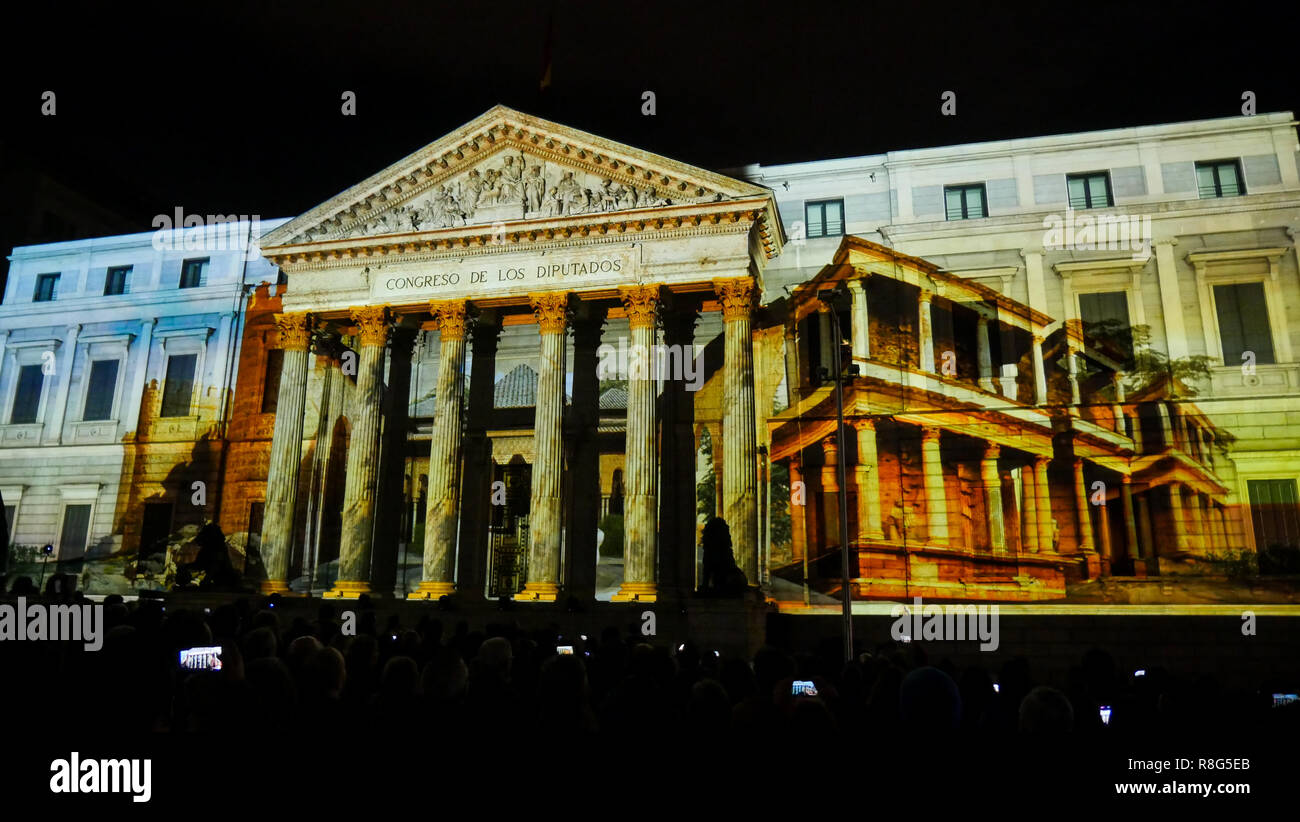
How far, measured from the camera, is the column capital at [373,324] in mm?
30094

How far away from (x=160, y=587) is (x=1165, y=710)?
3834 cm

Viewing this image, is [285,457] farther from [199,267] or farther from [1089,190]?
[1089,190]

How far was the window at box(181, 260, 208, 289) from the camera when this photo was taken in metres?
40.5

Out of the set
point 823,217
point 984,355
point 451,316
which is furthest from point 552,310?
point 984,355

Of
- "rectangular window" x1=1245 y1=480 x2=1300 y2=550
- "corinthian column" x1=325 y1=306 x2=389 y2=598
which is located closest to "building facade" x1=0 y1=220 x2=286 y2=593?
"corinthian column" x1=325 y1=306 x2=389 y2=598

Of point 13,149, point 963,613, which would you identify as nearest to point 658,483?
point 963,613

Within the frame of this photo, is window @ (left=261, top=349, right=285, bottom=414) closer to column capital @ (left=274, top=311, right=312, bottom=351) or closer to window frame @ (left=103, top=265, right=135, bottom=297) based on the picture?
column capital @ (left=274, top=311, right=312, bottom=351)

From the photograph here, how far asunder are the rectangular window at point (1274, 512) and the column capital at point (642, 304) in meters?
19.7

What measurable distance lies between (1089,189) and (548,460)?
2226 cm

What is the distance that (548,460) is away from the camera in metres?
27.5

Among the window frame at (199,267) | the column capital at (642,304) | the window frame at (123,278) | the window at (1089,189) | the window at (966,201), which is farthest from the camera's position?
the window frame at (123,278)

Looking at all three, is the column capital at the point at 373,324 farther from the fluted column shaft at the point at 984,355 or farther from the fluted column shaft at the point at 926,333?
the fluted column shaft at the point at 984,355

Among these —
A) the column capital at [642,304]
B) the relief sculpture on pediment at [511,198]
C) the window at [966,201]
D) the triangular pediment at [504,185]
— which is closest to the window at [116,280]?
the triangular pediment at [504,185]

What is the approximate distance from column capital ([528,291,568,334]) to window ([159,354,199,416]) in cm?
2011
